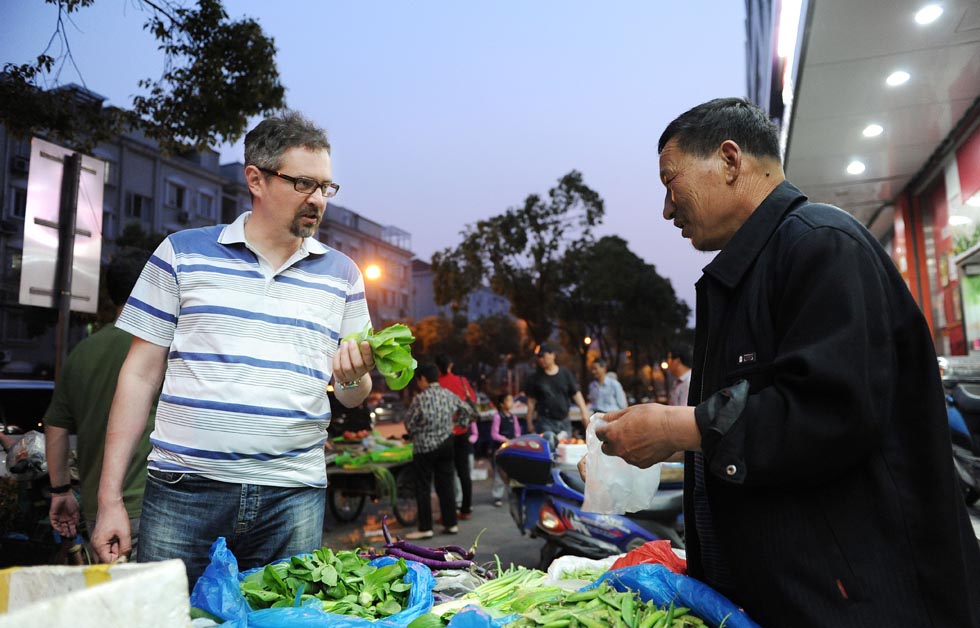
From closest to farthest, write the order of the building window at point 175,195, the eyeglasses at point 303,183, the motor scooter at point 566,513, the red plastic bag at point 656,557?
the red plastic bag at point 656,557 → the eyeglasses at point 303,183 → the motor scooter at point 566,513 → the building window at point 175,195

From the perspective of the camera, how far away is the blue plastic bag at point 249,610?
1688 mm

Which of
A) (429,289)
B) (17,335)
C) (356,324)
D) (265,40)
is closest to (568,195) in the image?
(265,40)

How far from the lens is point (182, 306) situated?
88.8 inches

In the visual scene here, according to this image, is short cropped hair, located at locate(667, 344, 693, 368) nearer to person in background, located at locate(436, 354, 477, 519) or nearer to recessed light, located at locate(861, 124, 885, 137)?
person in background, located at locate(436, 354, 477, 519)

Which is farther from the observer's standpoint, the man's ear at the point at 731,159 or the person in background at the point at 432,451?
the person in background at the point at 432,451

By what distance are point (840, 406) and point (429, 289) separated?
8595 cm

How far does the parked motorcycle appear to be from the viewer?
4.80 meters

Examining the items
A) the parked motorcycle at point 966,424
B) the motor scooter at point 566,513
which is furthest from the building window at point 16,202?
the parked motorcycle at point 966,424

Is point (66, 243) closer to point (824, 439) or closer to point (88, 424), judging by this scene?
point (88, 424)

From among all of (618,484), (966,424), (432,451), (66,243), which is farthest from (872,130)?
(66,243)

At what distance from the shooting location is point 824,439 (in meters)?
1.30

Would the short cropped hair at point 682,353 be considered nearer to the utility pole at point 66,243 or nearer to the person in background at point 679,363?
the person in background at point 679,363

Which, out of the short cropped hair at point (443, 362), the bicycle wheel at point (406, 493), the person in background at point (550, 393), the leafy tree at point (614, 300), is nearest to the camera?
the bicycle wheel at point (406, 493)

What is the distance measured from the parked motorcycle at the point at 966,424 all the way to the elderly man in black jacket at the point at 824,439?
421 cm
